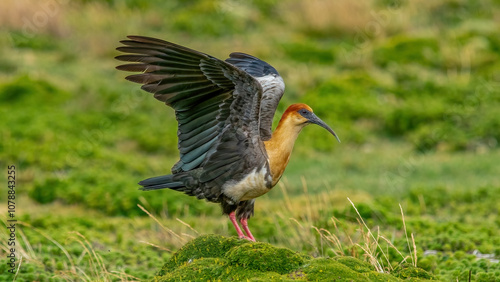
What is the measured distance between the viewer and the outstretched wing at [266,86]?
627 cm

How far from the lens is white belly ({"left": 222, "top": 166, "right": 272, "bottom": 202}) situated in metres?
5.58

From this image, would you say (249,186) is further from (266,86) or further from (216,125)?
(266,86)

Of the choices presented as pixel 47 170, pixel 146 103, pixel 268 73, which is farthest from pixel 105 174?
pixel 268 73

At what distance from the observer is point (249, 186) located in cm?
Result: 561

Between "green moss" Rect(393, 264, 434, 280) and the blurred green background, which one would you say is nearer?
"green moss" Rect(393, 264, 434, 280)

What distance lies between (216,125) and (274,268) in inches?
63.2

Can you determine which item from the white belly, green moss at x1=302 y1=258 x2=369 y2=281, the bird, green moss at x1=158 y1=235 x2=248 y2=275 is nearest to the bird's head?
the bird

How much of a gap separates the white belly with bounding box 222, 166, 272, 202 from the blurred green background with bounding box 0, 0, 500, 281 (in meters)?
0.41

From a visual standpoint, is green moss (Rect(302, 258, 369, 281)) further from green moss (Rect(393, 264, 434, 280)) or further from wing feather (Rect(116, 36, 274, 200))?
wing feather (Rect(116, 36, 274, 200))

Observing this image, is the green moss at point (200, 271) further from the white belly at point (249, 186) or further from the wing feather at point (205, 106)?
the wing feather at point (205, 106)

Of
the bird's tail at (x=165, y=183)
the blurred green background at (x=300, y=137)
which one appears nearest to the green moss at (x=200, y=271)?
the blurred green background at (x=300, y=137)

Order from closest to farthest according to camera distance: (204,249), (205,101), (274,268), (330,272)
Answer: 1. (330,272)
2. (274,268)
3. (204,249)
4. (205,101)

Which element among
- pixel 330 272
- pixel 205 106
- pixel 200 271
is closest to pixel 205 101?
pixel 205 106

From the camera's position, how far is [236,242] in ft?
16.2
